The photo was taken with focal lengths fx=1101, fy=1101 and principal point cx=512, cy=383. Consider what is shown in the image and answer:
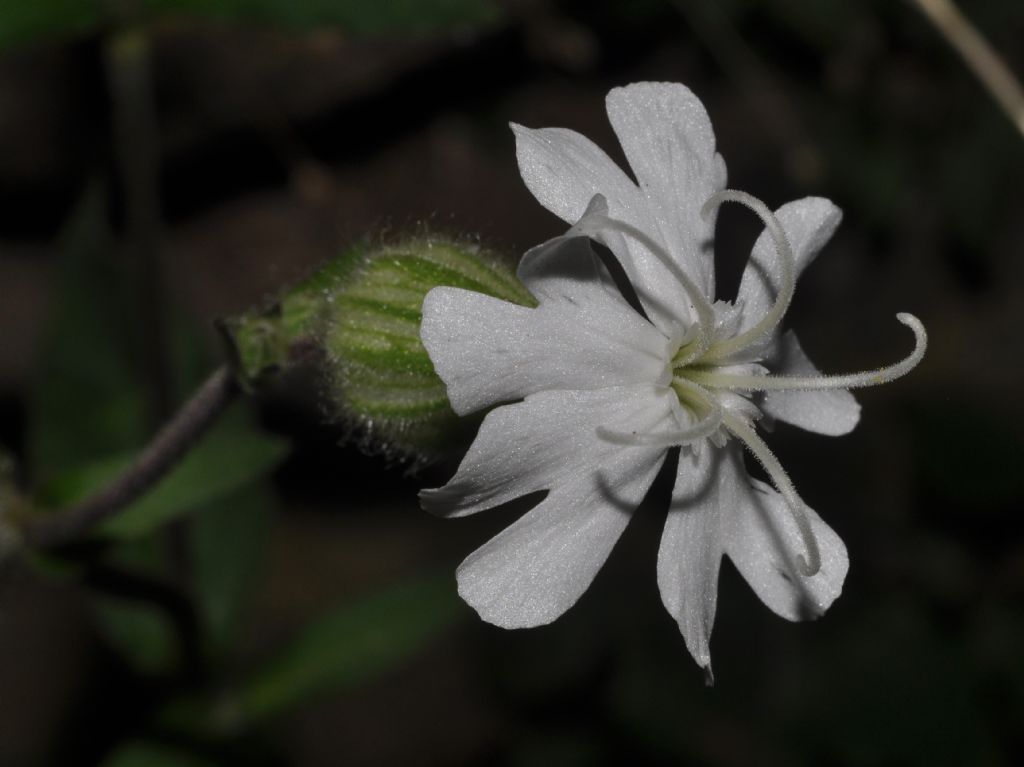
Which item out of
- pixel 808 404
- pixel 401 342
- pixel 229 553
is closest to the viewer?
pixel 401 342

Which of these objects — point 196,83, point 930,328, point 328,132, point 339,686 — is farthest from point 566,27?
point 339,686

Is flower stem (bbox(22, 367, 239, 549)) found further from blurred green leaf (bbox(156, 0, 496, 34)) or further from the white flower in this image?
blurred green leaf (bbox(156, 0, 496, 34))

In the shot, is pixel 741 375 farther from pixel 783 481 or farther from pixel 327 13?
pixel 327 13

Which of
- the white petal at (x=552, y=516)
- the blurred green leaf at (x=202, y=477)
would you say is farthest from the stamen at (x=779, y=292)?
the blurred green leaf at (x=202, y=477)

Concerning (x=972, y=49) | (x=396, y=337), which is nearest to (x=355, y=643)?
(x=396, y=337)

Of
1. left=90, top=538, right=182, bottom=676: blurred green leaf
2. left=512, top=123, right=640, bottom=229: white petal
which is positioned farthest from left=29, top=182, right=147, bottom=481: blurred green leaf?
left=512, top=123, right=640, bottom=229: white petal
